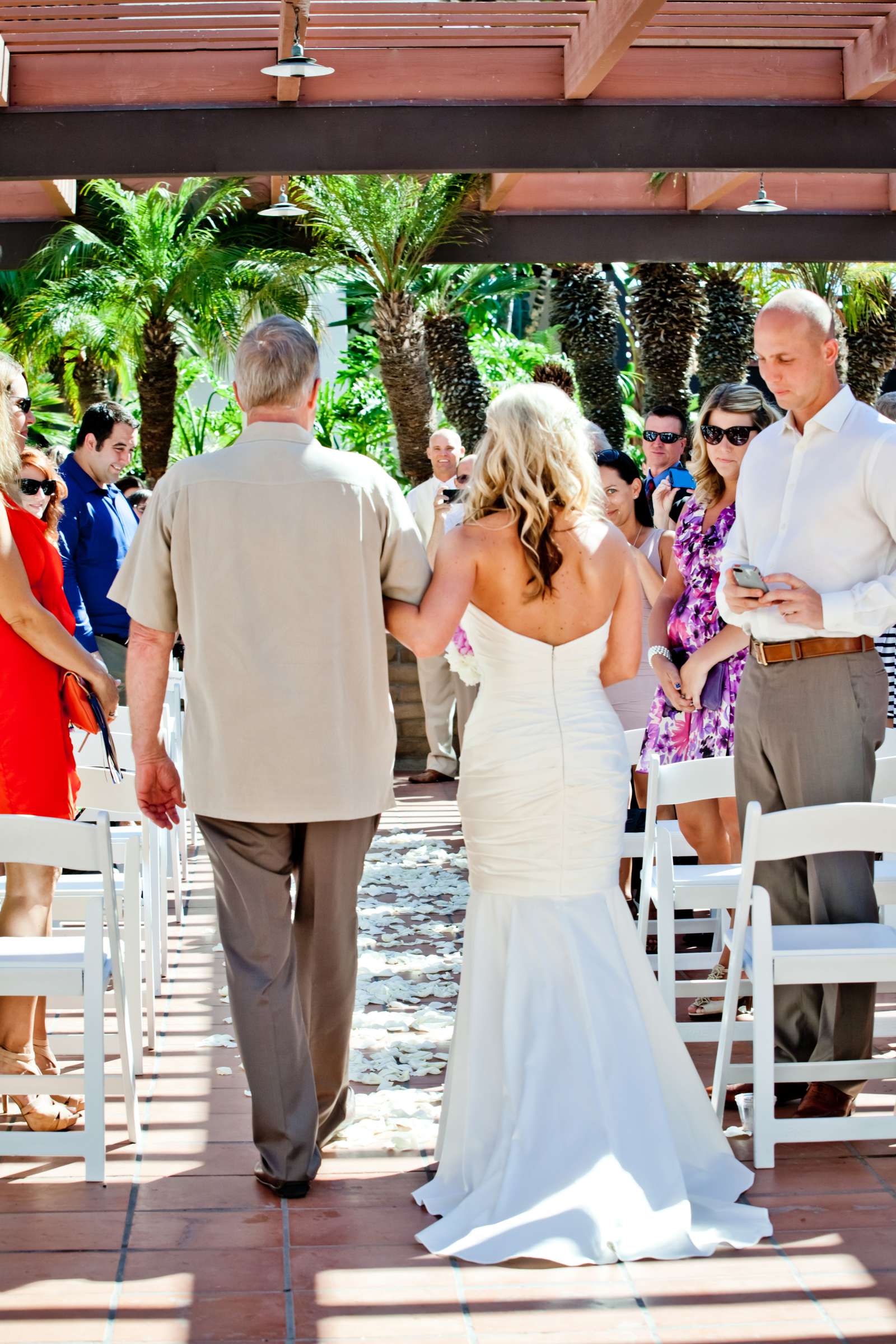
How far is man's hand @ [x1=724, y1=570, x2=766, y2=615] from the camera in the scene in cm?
394

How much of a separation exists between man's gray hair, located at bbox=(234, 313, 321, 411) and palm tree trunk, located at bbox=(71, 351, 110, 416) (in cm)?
1666

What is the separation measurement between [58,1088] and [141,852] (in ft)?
5.12

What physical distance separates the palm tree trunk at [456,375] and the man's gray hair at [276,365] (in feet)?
48.7

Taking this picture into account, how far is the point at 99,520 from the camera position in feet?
23.4

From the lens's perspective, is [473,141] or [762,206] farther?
[762,206]

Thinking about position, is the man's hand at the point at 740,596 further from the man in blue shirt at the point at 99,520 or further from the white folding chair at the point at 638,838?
the man in blue shirt at the point at 99,520

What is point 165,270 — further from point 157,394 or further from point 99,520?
point 99,520

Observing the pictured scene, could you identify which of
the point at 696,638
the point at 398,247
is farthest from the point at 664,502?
the point at 398,247

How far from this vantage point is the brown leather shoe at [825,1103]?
13.0 ft

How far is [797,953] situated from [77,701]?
2049 mm

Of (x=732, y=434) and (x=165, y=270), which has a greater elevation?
(x=165, y=270)

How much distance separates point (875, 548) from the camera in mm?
4008

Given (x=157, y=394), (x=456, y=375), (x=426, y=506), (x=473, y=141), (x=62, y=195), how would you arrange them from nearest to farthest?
(x=473, y=141), (x=62, y=195), (x=426, y=506), (x=157, y=394), (x=456, y=375)

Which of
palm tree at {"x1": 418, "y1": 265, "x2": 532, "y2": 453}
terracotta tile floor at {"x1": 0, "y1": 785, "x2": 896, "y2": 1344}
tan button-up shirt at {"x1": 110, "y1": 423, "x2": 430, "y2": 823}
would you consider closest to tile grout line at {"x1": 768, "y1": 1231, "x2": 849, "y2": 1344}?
terracotta tile floor at {"x1": 0, "y1": 785, "x2": 896, "y2": 1344}
